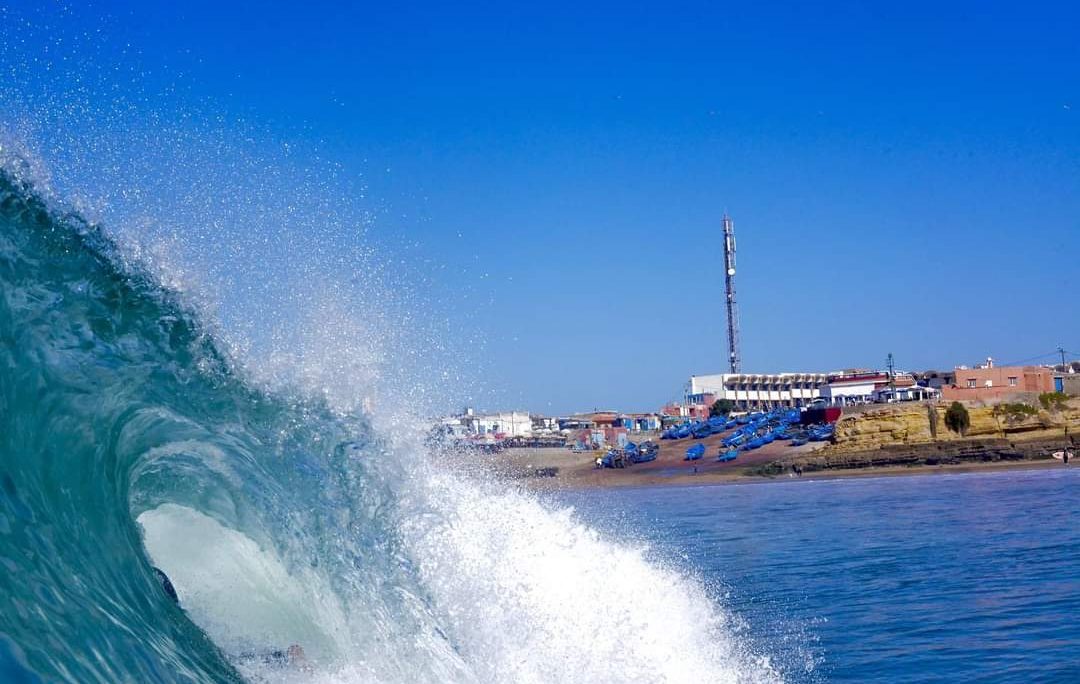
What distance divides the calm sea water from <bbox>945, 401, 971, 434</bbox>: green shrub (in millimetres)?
30550

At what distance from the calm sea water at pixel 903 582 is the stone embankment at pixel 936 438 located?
953 inches

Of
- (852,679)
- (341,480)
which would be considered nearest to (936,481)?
(852,679)

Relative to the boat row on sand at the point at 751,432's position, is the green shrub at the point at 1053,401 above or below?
above

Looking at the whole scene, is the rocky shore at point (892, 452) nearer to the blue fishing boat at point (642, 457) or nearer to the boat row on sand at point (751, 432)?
the boat row on sand at point (751, 432)

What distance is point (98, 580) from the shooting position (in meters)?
5.32

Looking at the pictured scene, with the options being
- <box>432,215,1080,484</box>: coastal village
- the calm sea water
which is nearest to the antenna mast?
<box>432,215,1080,484</box>: coastal village

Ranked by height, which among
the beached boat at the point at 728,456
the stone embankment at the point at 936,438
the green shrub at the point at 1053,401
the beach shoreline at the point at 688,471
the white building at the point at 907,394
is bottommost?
the beach shoreline at the point at 688,471

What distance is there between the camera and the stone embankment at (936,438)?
52.6 meters

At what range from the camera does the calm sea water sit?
9391 mm

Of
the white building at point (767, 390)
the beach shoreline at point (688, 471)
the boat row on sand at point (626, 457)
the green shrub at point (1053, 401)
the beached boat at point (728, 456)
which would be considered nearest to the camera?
the beach shoreline at point (688, 471)

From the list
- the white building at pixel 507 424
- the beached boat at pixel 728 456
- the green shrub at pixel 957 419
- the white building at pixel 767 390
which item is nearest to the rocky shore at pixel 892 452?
the green shrub at pixel 957 419

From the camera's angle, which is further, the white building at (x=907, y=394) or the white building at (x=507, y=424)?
the white building at (x=507, y=424)

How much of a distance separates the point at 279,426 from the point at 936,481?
38086mm

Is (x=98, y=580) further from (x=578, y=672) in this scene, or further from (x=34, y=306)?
(x=578, y=672)
